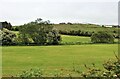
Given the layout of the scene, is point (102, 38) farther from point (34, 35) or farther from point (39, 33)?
point (34, 35)

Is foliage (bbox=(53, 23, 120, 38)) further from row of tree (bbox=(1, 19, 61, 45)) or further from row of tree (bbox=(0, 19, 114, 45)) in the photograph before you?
row of tree (bbox=(1, 19, 61, 45))

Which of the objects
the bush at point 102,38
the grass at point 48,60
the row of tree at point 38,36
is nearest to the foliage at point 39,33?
the row of tree at point 38,36

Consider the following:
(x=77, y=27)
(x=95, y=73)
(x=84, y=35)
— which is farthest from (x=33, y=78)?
(x=77, y=27)

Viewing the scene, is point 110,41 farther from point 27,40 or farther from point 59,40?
point 27,40

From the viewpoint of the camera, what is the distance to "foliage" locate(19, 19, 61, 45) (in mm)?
72062

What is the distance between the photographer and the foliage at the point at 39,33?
236 feet

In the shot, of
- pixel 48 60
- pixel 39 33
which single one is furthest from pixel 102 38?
pixel 48 60

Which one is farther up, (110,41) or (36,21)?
(36,21)

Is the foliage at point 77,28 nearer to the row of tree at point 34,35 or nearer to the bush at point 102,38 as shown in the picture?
the bush at point 102,38

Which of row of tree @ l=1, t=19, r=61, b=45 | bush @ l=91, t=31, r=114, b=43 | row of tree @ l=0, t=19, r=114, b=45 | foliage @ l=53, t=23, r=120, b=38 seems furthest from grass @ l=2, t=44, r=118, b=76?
foliage @ l=53, t=23, r=120, b=38

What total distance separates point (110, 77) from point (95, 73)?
32 centimetres

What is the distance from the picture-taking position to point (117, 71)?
17.9ft

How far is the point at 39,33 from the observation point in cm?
7369

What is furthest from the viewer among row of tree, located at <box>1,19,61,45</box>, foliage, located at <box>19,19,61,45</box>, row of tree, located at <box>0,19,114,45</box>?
foliage, located at <box>19,19,61,45</box>
